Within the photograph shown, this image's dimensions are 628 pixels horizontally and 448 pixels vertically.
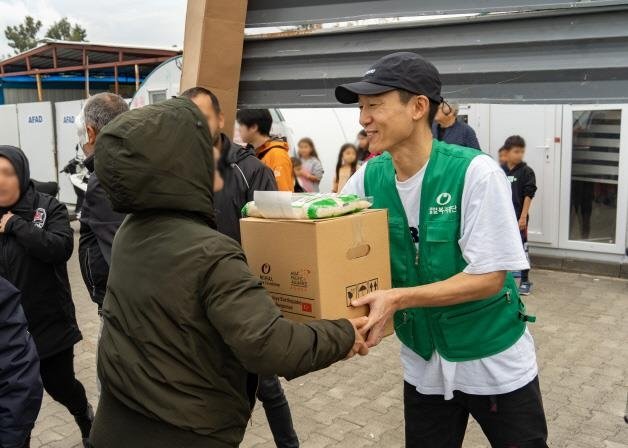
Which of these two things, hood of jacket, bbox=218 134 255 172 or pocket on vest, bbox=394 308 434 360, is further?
hood of jacket, bbox=218 134 255 172

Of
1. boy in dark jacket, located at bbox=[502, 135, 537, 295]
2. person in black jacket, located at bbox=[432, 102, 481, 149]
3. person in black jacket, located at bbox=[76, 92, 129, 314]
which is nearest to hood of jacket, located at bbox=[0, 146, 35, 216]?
person in black jacket, located at bbox=[76, 92, 129, 314]

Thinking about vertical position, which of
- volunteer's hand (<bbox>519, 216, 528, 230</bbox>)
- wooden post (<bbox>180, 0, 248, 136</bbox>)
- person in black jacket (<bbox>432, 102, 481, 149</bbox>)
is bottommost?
volunteer's hand (<bbox>519, 216, 528, 230</bbox>)

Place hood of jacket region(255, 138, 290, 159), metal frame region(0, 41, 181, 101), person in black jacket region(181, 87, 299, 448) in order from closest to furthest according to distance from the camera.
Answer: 1. person in black jacket region(181, 87, 299, 448)
2. hood of jacket region(255, 138, 290, 159)
3. metal frame region(0, 41, 181, 101)

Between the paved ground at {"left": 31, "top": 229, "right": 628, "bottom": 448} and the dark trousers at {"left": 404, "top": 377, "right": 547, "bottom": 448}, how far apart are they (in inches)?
63.1

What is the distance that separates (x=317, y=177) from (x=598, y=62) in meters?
8.30

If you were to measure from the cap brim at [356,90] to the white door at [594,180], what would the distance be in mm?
6572

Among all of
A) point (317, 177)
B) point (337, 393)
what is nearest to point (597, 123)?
point (317, 177)

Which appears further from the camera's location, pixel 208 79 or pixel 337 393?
pixel 337 393

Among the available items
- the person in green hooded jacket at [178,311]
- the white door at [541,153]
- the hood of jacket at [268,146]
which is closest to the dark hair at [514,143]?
the white door at [541,153]

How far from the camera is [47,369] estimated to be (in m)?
3.66

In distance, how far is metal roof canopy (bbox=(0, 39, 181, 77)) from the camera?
594 inches

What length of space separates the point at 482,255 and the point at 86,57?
605 inches

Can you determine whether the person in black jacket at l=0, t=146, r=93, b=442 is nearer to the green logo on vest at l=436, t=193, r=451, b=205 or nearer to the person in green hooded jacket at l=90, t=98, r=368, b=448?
the person in green hooded jacket at l=90, t=98, r=368, b=448

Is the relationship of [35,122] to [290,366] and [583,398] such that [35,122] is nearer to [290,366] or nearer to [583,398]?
[583,398]
